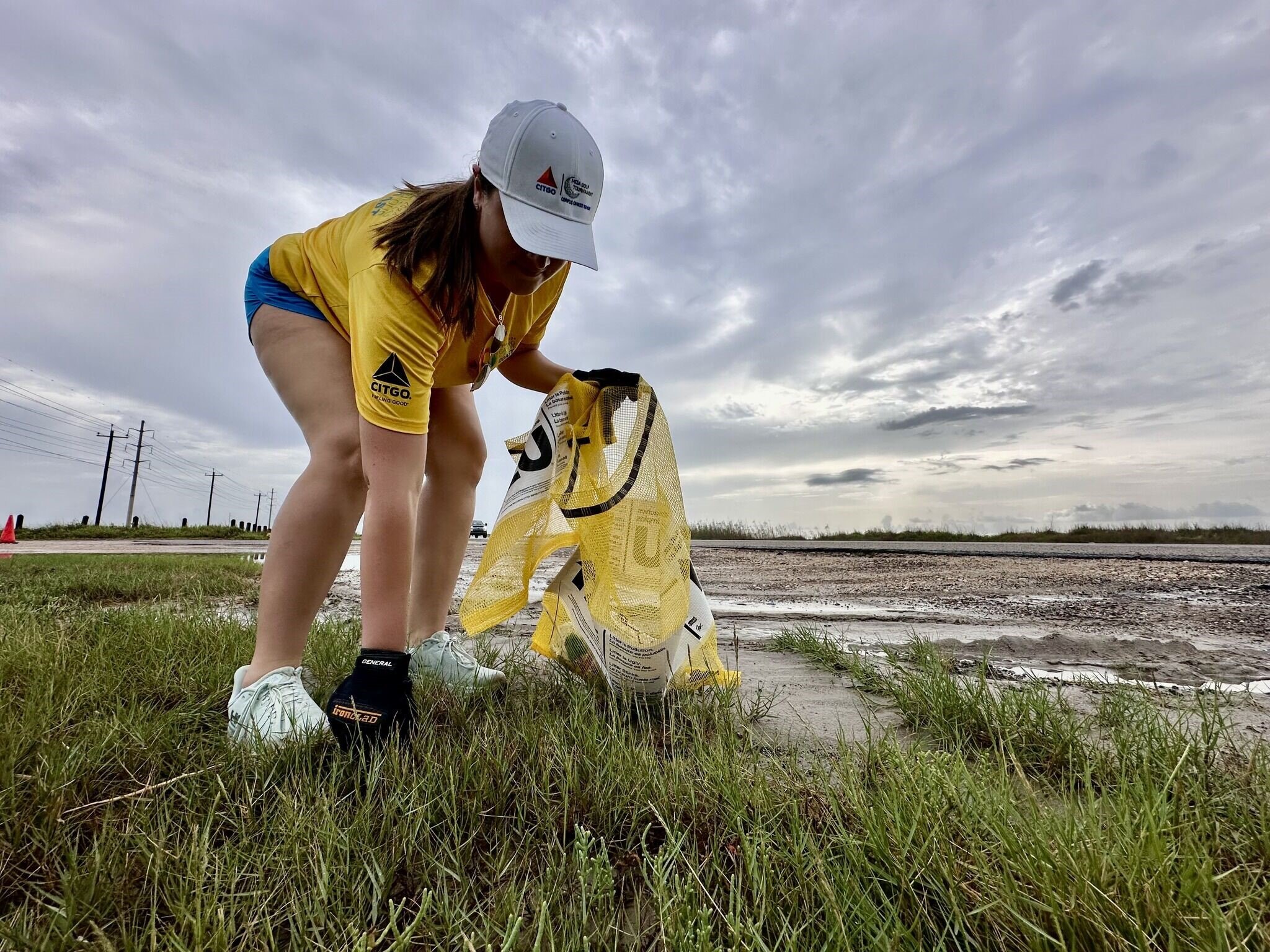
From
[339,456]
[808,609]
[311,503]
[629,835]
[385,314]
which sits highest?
[385,314]

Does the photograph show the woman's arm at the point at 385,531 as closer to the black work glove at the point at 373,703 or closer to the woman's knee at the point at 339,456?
the black work glove at the point at 373,703

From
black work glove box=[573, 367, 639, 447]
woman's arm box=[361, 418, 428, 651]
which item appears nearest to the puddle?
black work glove box=[573, 367, 639, 447]

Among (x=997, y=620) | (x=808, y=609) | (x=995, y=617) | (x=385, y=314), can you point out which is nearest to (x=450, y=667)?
(x=385, y=314)

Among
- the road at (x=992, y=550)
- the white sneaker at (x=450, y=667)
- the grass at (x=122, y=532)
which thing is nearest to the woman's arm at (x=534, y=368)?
the white sneaker at (x=450, y=667)

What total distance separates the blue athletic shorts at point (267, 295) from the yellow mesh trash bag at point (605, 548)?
86 cm

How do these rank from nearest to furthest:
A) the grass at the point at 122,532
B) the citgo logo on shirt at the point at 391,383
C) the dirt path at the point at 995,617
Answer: the citgo logo on shirt at the point at 391,383 < the dirt path at the point at 995,617 < the grass at the point at 122,532

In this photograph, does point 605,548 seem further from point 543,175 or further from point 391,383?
point 543,175

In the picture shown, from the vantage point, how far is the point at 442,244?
1.82 metres

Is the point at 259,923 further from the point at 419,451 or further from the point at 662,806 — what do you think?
the point at 419,451

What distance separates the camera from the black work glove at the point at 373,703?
1565 mm

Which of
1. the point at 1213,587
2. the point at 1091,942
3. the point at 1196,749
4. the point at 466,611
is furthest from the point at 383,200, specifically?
the point at 1213,587

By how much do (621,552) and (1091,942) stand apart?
1364 mm

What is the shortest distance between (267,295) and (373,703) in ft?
4.66

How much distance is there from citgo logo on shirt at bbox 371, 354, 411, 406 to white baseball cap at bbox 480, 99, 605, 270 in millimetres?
484
